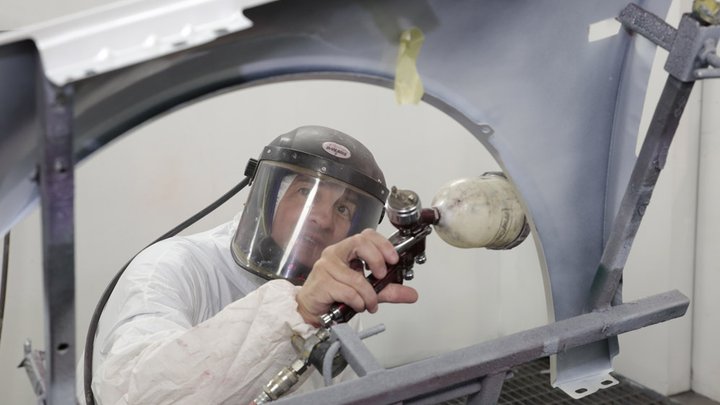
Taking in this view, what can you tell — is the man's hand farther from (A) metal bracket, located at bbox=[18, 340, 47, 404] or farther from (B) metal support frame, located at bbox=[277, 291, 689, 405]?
(A) metal bracket, located at bbox=[18, 340, 47, 404]

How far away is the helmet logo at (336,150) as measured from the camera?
1405 mm

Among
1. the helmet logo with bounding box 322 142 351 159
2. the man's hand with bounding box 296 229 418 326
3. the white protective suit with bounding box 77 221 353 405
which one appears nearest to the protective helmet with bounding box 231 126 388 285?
the helmet logo with bounding box 322 142 351 159

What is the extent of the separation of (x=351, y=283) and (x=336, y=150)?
556mm

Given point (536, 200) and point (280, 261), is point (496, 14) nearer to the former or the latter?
point (536, 200)

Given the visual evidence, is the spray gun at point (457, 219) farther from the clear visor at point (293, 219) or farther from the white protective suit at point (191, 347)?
the clear visor at point (293, 219)

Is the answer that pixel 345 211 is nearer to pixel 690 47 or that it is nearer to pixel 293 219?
pixel 293 219

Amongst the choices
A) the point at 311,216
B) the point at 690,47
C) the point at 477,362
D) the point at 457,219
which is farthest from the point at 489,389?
the point at 311,216

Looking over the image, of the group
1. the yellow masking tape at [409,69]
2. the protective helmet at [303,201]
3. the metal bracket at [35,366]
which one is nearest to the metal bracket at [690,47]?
the yellow masking tape at [409,69]

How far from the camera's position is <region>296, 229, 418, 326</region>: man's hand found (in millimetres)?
890

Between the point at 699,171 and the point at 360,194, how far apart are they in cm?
148

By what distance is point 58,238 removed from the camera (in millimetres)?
487

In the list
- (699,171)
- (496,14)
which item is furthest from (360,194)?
(699,171)

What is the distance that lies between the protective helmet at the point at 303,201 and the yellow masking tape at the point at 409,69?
71 cm

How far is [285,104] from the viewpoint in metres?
2.38
